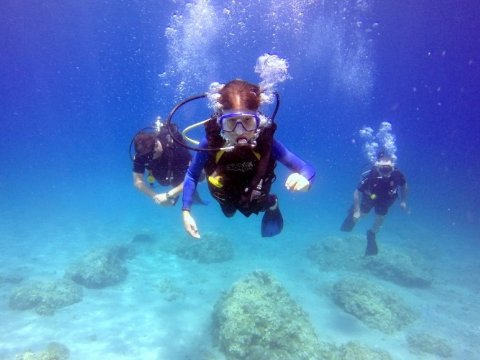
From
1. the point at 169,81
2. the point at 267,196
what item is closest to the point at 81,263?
the point at 267,196

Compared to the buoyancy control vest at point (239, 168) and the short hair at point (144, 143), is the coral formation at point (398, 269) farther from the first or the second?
the buoyancy control vest at point (239, 168)

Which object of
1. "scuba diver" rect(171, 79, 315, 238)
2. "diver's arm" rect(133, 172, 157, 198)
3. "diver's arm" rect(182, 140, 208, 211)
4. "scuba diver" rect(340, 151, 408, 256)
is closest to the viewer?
"scuba diver" rect(171, 79, 315, 238)

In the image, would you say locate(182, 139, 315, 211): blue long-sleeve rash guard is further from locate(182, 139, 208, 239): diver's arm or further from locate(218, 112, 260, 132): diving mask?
locate(218, 112, 260, 132): diving mask

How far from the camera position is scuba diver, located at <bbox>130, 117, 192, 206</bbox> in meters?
6.31

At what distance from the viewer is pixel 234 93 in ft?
11.5

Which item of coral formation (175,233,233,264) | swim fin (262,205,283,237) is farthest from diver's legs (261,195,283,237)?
coral formation (175,233,233,264)

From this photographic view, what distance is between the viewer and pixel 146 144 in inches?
247

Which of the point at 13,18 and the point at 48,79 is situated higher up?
the point at 48,79

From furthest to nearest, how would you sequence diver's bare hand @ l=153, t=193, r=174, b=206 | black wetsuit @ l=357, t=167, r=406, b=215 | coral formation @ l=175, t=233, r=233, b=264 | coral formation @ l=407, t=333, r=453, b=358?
coral formation @ l=175, t=233, r=233, b=264 < black wetsuit @ l=357, t=167, r=406, b=215 < coral formation @ l=407, t=333, r=453, b=358 < diver's bare hand @ l=153, t=193, r=174, b=206

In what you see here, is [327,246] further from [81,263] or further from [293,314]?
[81,263]

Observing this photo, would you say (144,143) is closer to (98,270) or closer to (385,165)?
(385,165)

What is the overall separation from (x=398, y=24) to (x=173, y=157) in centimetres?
4348

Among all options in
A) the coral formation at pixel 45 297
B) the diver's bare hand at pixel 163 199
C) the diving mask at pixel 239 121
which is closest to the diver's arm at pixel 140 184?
the diver's bare hand at pixel 163 199

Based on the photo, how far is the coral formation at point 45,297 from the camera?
10062 mm
